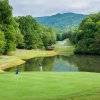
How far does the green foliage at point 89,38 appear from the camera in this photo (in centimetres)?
12261

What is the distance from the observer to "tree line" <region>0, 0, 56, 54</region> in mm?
88344

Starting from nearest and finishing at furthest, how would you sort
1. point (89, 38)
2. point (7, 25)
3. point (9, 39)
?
point (9, 39) → point (7, 25) → point (89, 38)

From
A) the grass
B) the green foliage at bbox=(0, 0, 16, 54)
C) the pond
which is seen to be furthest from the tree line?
the grass

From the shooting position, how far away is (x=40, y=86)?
22.6 metres

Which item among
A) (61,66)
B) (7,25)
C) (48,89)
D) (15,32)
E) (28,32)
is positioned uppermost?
(48,89)

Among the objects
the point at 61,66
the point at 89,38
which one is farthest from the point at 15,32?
the point at 89,38

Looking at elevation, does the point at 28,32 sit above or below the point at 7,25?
below

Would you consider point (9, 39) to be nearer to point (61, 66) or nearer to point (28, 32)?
point (61, 66)

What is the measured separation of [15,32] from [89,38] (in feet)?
135

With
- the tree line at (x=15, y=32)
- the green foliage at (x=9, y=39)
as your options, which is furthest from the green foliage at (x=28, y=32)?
the green foliage at (x=9, y=39)

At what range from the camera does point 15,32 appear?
98375mm

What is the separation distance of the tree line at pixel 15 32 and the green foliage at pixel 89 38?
19.3 metres

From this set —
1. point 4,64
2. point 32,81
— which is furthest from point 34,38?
point 32,81

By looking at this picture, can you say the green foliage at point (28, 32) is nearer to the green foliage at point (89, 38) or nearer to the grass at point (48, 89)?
the green foliage at point (89, 38)
